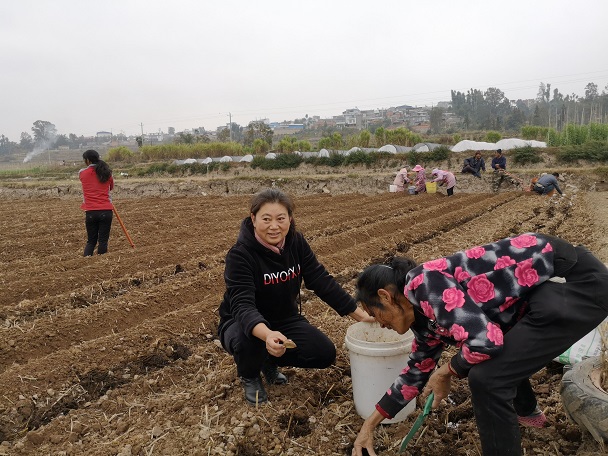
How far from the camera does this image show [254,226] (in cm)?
299

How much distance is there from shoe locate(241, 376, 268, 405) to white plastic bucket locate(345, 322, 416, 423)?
1.79 ft

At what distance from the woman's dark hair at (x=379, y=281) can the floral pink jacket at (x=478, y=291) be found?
0.24 ft

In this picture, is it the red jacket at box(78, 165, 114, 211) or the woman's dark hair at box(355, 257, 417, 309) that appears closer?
the woman's dark hair at box(355, 257, 417, 309)

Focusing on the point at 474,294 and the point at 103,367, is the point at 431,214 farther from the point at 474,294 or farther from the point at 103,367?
the point at 474,294

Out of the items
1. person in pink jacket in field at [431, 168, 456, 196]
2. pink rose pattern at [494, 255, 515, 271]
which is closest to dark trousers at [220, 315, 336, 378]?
pink rose pattern at [494, 255, 515, 271]

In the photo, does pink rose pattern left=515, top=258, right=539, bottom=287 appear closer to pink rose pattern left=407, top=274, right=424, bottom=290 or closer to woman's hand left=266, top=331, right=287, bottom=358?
pink rose pattern left=407, top=274, right=424, bottom=290

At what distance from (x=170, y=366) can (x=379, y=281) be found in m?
2.46

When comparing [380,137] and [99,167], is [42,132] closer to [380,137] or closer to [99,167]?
[380,137]

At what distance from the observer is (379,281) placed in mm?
2156

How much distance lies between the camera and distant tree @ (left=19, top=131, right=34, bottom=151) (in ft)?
418

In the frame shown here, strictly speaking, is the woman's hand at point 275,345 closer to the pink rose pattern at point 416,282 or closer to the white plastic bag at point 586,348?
Result: the pink rose pattern at point 416,282

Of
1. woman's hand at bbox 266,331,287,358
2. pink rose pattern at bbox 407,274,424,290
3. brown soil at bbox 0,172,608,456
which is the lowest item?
brown soil at bbox 0,172,608,456

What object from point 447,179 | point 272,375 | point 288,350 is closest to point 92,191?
point 272,375

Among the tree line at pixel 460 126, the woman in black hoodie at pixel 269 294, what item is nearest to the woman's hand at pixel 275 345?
the woman in black hoodie at pixel 269 294
